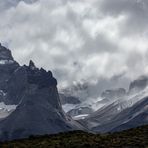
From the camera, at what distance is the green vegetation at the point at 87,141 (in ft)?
186

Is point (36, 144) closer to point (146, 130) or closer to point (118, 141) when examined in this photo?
point (118, 141)

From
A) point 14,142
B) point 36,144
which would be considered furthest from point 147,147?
point 14,142

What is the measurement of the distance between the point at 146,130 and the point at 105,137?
5.26m

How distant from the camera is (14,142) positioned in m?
63.0

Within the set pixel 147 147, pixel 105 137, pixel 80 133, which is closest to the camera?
pixel 147 147

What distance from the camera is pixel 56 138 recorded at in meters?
62.9

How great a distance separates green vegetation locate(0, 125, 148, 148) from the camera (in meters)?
56.8

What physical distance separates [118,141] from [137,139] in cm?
203

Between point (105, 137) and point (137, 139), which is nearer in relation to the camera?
point (137, 139)

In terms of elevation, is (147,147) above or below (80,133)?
below

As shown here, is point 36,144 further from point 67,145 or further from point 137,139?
point 137,139

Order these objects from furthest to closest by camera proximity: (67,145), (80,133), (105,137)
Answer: (80,133), (105,137), (67,145)

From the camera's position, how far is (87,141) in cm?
5972

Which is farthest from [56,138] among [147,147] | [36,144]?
[147,147]
